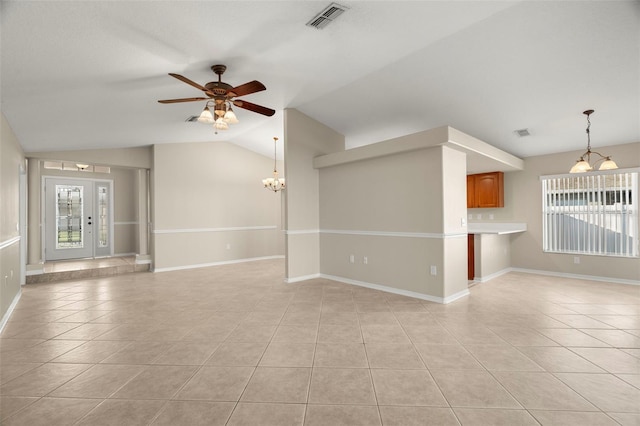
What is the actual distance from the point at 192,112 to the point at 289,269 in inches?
128

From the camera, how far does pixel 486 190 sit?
23.2 feet

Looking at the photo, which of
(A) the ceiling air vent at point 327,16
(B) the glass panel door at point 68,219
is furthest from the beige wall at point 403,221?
(B) the glass panel door at point 68,219

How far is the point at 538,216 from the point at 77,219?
11.4 metres

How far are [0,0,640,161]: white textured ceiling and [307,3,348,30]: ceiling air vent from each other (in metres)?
0.08

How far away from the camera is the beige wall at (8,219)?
3.65m

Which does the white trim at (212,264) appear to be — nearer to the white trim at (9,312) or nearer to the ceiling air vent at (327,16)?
the white trim at (9,312)

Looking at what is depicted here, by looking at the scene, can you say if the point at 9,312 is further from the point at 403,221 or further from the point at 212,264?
the point at 403,221

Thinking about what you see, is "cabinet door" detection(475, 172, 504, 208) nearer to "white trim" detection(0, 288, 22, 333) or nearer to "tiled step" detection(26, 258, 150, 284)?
"tiled step" detection(26, 258, 150, 284)

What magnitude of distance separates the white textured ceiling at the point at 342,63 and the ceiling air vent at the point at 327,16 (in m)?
0.08

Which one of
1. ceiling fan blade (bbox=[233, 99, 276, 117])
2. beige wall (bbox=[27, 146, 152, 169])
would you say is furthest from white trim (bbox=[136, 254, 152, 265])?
ceiling fan blade (bbox=[233, 99, 276, 117])

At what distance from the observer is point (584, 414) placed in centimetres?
188

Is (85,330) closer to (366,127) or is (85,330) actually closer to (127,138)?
(127,138)

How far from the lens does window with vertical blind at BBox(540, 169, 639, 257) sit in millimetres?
5590

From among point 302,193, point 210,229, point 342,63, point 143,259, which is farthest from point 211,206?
point 342,63
